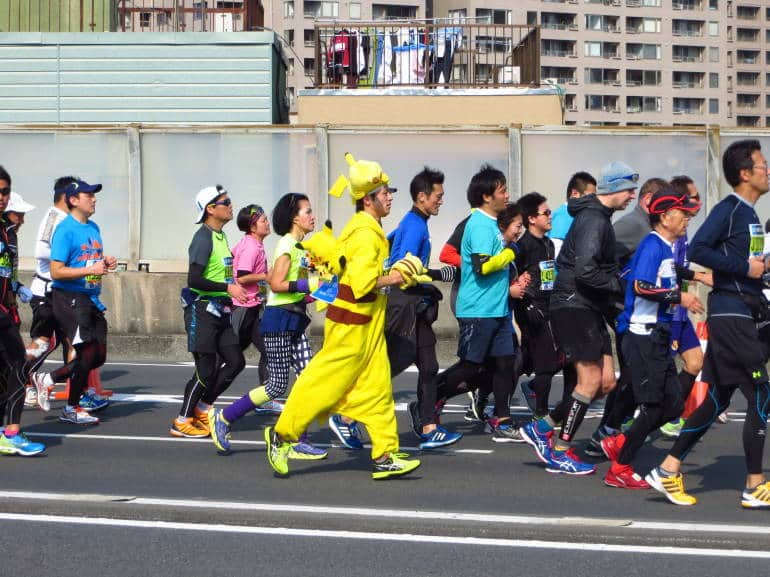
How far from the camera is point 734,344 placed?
23.5 feet

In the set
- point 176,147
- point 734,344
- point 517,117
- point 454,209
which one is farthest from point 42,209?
point 734,344

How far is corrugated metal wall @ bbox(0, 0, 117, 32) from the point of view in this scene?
24766 millimetres

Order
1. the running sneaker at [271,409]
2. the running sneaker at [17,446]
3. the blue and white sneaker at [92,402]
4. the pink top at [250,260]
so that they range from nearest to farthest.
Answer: the running sneaker at [17,446]
the pink top at [250,260]
the running sneaker at [271,409]
the blue and white sneaker at [92,402]

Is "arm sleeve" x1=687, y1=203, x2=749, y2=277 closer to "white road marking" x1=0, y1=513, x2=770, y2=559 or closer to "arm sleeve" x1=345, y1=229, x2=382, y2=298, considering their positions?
"white road marking" x1=0, y1=513, x2=770, y2=559

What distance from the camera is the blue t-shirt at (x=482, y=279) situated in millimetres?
9039

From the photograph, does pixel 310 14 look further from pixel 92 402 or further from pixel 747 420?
pixel 747 420

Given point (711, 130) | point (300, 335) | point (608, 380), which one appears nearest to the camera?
point (608, 380)

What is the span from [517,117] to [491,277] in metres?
15.4

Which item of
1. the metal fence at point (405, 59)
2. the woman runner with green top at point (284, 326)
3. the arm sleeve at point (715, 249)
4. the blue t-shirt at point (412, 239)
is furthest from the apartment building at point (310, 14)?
the arm sleeve at point (715, 249)

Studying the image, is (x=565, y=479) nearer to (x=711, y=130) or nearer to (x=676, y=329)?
(x=676, y=329)

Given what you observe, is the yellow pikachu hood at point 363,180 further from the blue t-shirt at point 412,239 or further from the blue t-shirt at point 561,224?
the blue t-shirt at point 561,224

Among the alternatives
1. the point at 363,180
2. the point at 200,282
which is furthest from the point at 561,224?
the point at 363,180

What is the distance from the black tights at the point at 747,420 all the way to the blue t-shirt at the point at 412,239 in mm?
2451

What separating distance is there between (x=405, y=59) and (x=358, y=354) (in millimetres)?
17549
